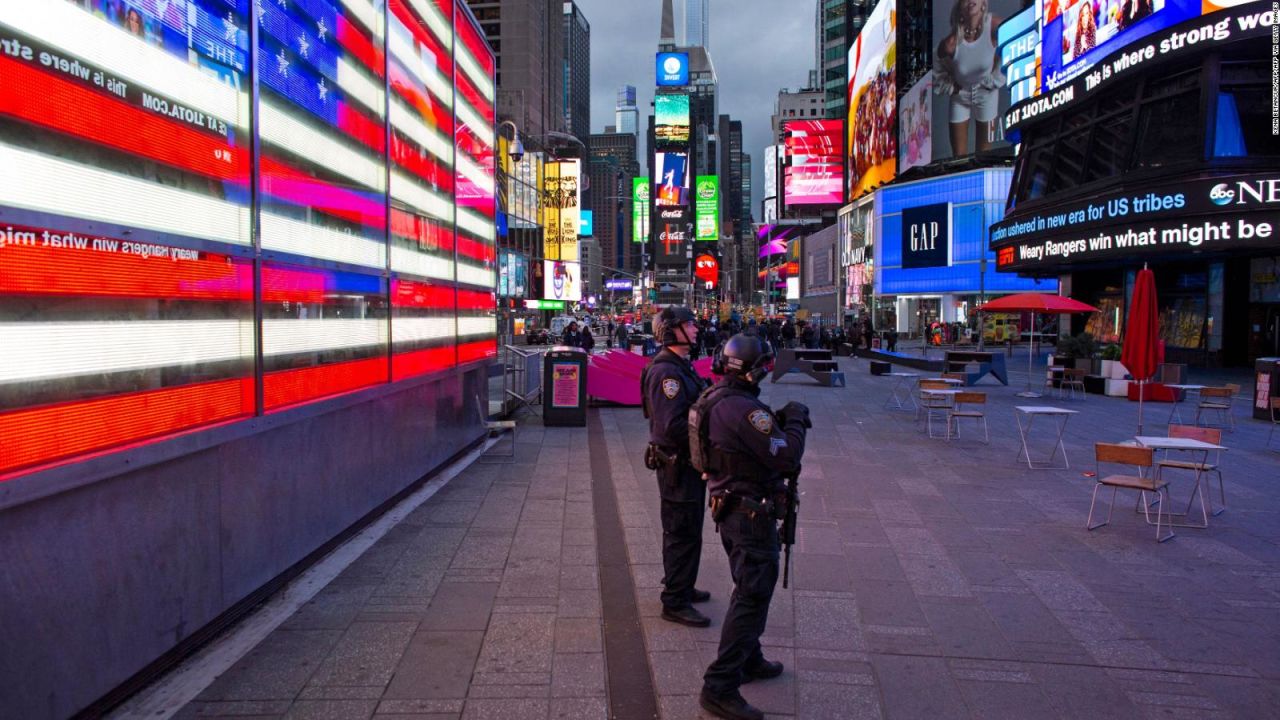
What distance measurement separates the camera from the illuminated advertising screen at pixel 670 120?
436ft

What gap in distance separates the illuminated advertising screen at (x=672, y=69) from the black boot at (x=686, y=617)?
145156 millimetres

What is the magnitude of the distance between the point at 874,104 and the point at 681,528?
74.0m

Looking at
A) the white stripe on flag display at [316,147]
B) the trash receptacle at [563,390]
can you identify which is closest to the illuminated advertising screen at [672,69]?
the trash receptacle at [563,390]

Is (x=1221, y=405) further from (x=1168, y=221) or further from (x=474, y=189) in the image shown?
(x=474, y=189)

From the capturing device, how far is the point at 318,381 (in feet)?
20.8

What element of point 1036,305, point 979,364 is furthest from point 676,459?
point 979,364

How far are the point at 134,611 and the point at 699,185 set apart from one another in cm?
12289

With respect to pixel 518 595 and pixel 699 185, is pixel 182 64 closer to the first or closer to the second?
pixel 518 595

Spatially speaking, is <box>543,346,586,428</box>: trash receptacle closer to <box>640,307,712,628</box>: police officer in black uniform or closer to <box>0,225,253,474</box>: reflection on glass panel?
<box>640,307,712,628</box>: police officer in black uniform

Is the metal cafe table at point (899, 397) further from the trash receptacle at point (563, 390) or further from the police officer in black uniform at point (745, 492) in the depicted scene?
the police officer in black uniform at point (745, 492)

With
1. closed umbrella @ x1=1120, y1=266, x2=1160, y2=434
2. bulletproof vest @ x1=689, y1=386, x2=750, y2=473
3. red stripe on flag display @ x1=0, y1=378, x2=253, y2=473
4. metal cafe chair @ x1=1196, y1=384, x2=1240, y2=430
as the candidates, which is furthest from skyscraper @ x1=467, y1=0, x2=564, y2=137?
bulletproof vest @ x1=689, y1=386, x2=750, y2=473

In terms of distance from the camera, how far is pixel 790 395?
20.8 meters

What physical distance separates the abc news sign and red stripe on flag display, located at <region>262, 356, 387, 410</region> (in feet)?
74.6

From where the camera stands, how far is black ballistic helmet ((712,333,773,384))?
165 inches
